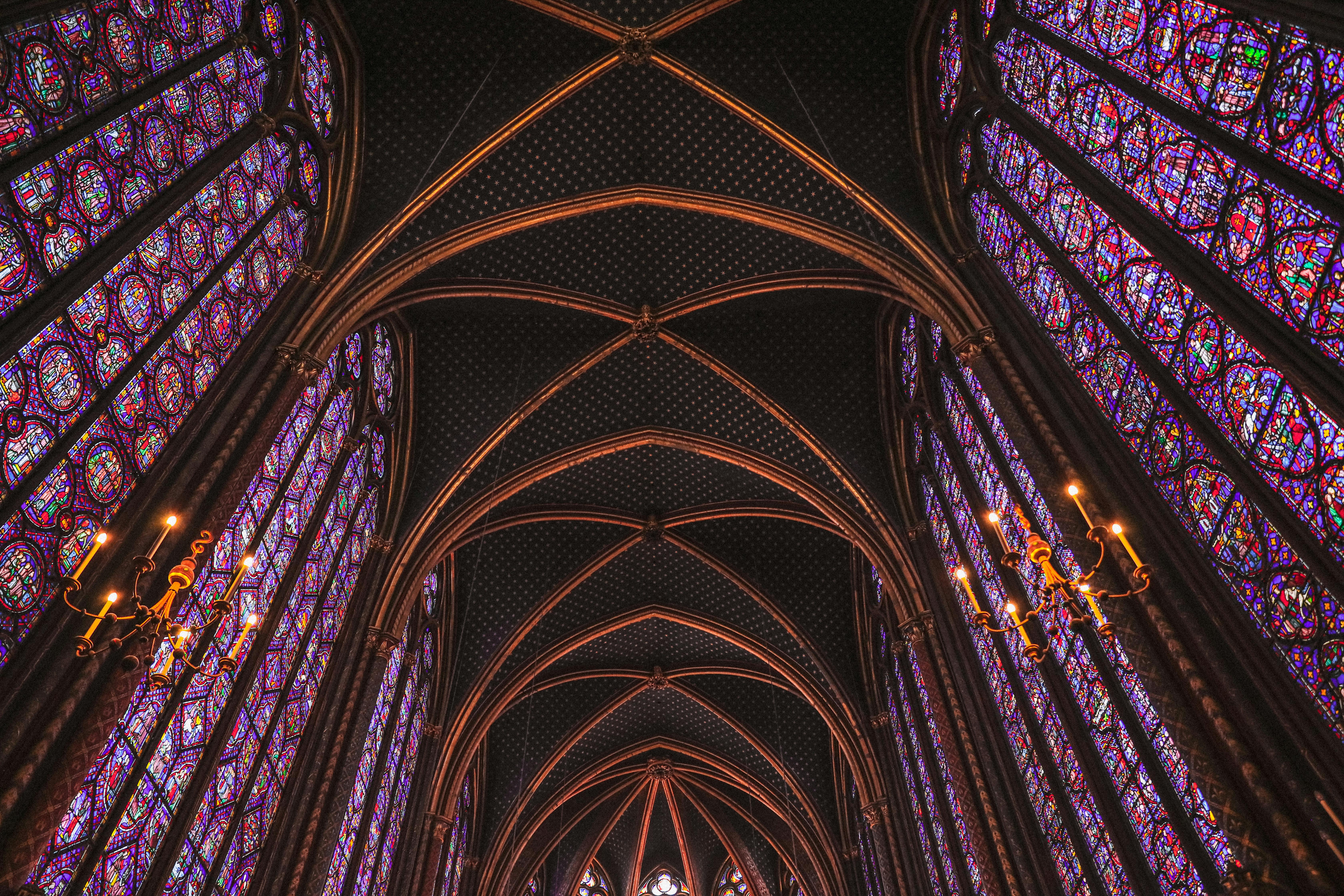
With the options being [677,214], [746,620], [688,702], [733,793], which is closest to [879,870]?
[746,620]

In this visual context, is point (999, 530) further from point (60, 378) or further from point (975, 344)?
point (60, 378)

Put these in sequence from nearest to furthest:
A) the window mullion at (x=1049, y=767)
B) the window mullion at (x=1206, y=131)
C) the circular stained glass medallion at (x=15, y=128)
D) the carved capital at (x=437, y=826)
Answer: the window mullion at (x=1206, y=131) < the circular stained glass medallion at (x=15, y=128) < the window mullion at (x=1049, y=767) < the carved capital at (x=437, y=826)

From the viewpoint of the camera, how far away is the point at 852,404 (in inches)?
695

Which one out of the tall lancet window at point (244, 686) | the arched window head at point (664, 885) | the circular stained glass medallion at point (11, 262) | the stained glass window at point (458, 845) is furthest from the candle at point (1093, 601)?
the arched window head at point (664, 885)

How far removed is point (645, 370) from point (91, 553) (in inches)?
476

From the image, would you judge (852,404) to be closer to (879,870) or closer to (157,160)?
(879,870)

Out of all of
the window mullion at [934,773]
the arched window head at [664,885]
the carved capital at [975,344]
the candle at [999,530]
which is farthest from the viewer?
the arched window head at [664,885]

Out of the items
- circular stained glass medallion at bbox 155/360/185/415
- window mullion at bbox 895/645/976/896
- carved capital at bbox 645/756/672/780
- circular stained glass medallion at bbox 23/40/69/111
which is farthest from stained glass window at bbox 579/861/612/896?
circular stained glass medallion at bbox 23/40/69/111

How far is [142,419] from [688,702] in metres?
18.6

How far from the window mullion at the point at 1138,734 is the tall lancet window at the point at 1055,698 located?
0.01m

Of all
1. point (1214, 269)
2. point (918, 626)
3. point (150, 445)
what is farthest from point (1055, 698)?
point (150, 445)

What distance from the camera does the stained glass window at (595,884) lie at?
91.9 ft

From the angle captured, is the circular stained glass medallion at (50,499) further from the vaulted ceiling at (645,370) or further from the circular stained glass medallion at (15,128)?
the vaulted ceiling at (645,370)

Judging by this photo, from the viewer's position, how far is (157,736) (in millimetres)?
9430
